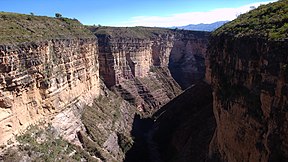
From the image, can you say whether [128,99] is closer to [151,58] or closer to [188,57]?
[151,58]

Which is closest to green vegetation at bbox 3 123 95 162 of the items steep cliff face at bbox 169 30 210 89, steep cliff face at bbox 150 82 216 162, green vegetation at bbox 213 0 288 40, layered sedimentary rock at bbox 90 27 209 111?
steep cliff face at bbox 150 82 216 162

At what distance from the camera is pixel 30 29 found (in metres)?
39.3

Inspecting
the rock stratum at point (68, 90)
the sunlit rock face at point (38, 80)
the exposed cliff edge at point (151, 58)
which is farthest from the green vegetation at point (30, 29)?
the exposed cliff edge at point (151, 58)

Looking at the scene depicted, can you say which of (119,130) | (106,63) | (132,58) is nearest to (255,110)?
(119,130)

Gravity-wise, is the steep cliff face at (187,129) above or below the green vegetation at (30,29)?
below

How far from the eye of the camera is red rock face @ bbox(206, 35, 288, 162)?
58.5 ft

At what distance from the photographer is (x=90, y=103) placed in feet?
179

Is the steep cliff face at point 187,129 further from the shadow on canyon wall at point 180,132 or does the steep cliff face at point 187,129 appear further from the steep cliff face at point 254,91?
the steep cliff face at point 254,91

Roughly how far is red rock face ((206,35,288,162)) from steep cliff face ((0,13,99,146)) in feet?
58.5

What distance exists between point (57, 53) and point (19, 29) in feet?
19.8

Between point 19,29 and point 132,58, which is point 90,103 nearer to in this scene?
point 19,29

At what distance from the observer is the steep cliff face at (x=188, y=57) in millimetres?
98875

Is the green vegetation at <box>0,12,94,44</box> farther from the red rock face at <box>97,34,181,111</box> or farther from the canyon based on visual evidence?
the red rock face at <box>97,34,181,111</box>

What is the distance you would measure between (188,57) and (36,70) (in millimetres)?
72344
